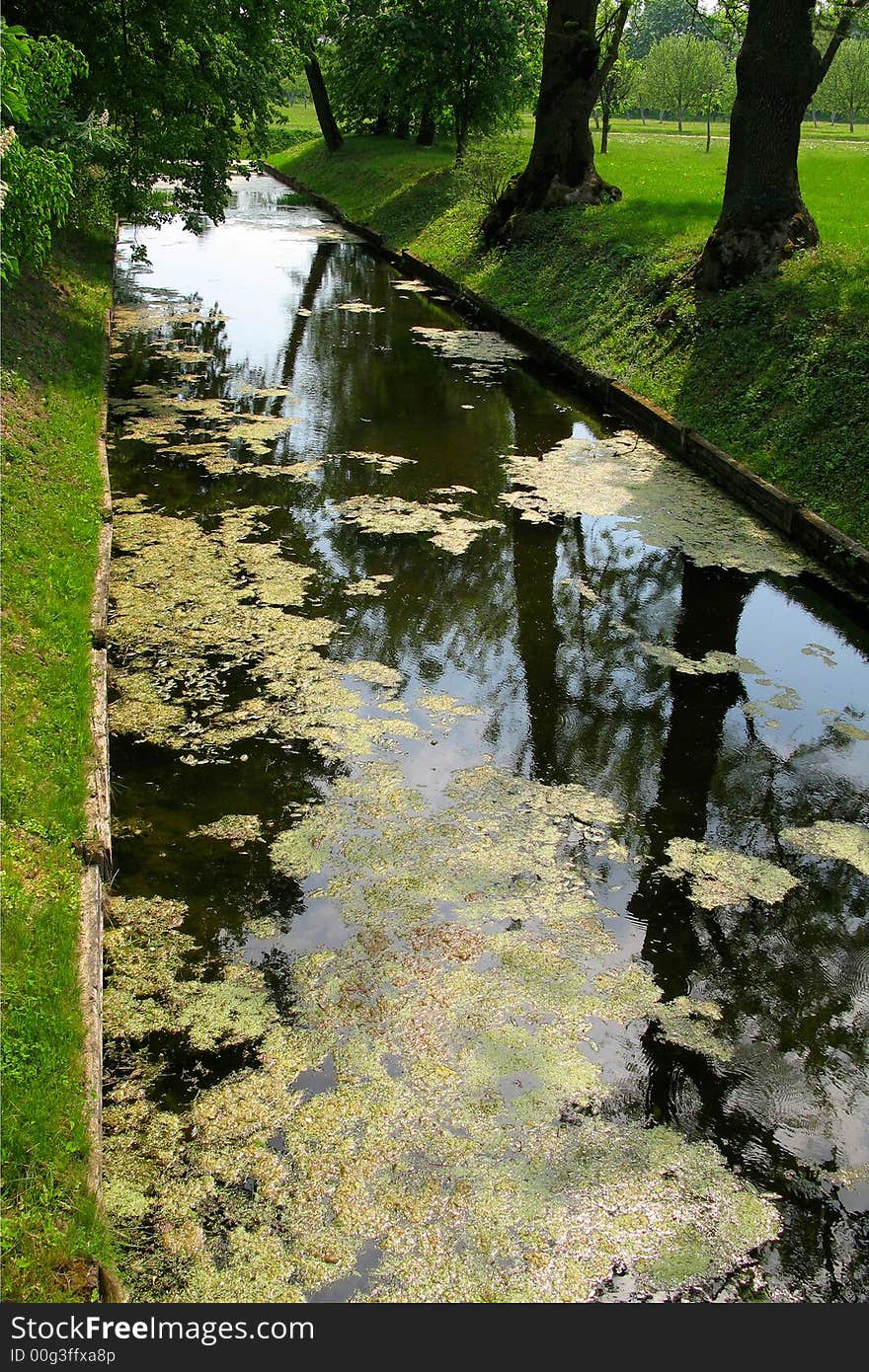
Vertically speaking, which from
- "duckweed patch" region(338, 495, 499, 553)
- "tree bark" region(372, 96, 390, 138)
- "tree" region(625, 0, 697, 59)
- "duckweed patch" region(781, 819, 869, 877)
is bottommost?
"duckweed patch" region(781, 819, 869, 877)

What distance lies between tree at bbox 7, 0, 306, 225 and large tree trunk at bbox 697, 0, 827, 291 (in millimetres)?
6282

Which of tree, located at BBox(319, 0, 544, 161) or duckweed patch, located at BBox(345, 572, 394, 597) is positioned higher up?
tree, located at BBox(319, 0, 544, 161)

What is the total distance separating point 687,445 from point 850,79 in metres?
55.6

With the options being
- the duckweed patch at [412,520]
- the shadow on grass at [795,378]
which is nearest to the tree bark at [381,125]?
the shadow on grass at [795,378]

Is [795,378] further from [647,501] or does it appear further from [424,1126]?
[424,1126]

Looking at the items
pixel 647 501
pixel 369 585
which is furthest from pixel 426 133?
pixel 369 585

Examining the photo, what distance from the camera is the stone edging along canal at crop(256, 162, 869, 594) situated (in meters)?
8.89

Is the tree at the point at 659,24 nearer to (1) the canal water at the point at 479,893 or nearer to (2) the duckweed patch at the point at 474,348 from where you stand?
(2) the duckweed patch at the point at 474,348

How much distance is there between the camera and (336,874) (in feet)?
17.0

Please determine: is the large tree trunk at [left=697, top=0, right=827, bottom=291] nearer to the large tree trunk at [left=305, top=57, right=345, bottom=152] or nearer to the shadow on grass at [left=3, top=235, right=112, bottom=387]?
the shadow on grass at [left=3, top=235, right=112, bottom=387]

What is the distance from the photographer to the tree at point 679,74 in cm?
5466

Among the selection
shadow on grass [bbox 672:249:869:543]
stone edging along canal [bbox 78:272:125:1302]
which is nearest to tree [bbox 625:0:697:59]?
shadow on grass [bbox 672:249:869:543]

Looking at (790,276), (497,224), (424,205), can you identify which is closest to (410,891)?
(790,276)

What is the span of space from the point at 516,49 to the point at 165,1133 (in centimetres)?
2826
